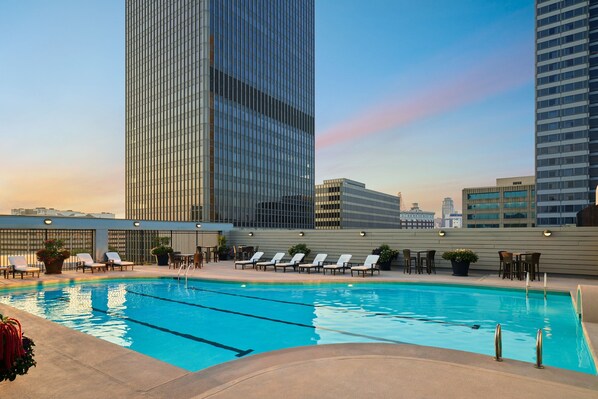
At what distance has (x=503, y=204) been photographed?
91.6 metres

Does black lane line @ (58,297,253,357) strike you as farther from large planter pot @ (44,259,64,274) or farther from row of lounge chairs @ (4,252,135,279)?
large planter pot @ (44,259,64,274)

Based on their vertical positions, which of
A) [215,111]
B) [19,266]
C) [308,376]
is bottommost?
[19,266]

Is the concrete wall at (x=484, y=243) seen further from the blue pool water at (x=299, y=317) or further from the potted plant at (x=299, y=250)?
the blue pool water at (x=299, y=317)

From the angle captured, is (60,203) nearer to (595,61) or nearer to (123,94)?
(123,94)

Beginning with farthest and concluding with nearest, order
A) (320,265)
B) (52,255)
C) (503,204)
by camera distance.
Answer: (503,204) → (320,265) → (52,255)

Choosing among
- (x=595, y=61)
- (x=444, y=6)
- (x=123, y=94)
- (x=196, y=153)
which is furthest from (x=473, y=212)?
(x=123, y=94)

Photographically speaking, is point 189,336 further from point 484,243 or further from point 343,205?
point 343,205

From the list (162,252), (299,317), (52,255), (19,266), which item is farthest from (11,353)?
(162,252)

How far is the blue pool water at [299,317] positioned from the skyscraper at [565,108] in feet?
249

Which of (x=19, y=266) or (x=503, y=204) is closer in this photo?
(x=19, y=266)

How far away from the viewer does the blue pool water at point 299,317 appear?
680 centimetres

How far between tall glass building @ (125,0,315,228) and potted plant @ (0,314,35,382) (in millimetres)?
62671

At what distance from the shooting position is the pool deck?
371cm

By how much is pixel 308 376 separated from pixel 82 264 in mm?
16237
